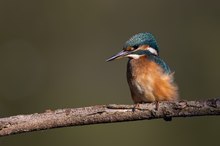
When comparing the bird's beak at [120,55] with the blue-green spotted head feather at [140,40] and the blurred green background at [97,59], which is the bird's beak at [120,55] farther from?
the blurred green background at [97,59]

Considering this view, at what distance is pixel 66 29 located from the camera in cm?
1352

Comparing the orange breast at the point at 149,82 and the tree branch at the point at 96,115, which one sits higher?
the orange breast at the point at 149,82

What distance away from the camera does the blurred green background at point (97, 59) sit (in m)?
10.7

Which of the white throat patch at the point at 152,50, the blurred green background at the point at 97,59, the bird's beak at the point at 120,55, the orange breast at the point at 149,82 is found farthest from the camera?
the blurred green background at the point at 97,59

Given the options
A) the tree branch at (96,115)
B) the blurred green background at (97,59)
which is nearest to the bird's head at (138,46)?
the tree branch at (96,115)

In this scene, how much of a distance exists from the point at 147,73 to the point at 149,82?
0.12 m

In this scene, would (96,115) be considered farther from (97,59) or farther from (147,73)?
(97,59)

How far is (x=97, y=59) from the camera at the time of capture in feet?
39.0

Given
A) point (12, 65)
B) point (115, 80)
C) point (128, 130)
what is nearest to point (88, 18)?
point (12, 65)

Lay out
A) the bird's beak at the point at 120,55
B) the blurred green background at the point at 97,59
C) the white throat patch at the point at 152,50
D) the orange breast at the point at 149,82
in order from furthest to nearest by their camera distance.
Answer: the blurred green background at the point at 97,59 → the white throat patch at the point at 152,50 → the bird's beak at the point at 120,55 → the orange breast at the point at 149,82

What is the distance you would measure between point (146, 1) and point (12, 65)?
2.92 metres

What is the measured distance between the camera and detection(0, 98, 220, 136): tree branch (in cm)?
486

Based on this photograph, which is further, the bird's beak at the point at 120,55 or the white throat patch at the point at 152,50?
the white throat patch at the point at 152,50

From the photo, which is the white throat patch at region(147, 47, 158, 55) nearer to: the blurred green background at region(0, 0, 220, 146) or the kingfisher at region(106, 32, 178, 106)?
the kingfisher at region(106, 32, 178, 106)
